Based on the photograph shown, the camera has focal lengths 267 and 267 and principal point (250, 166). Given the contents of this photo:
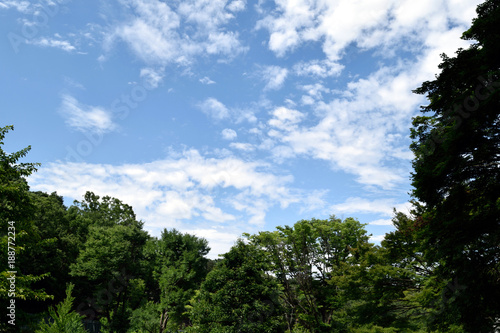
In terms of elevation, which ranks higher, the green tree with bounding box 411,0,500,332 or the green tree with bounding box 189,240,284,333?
the green tree with bounding box 411,0,500,332

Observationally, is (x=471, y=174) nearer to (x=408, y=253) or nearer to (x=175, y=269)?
(x=408, y=253)

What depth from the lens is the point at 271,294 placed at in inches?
571

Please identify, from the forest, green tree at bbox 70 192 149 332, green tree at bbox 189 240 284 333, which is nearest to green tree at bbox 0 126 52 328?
the forest

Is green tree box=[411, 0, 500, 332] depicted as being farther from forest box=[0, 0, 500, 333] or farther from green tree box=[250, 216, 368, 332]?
green tree box=[250, 216, 368, 332]

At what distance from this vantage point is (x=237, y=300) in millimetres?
14039

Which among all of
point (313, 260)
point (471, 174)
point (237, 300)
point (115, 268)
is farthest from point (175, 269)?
point (471, 174)

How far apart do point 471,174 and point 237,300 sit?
39.1ft

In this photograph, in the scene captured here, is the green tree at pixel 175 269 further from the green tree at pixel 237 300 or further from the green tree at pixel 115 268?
the green tree at pixel 237 300

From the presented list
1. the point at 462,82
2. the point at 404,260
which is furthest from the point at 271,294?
the point at 462,82

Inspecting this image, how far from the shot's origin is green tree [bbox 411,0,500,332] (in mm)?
9000

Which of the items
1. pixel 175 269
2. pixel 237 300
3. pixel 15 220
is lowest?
pixel 237 300

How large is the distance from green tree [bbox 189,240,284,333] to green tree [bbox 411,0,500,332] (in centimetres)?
755

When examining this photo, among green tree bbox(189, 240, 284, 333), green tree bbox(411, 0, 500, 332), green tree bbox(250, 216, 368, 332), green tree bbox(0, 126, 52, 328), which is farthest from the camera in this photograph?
green tree bbox(250, 216, 368, 332)

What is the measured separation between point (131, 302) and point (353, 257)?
29.9m
